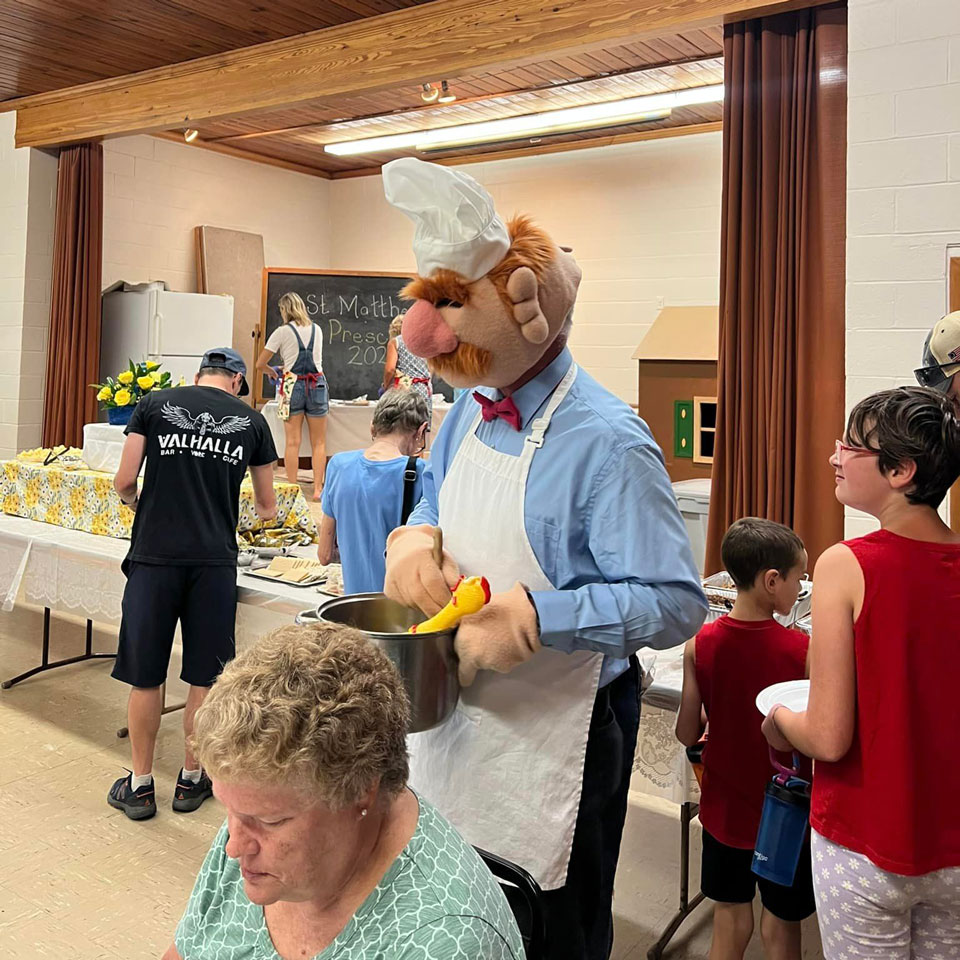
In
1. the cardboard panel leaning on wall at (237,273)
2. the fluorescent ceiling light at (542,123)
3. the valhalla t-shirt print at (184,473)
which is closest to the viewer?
the valhalla t-shirt print at (184,473)

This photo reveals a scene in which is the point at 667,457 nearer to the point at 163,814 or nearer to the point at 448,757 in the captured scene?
the point at 163,814

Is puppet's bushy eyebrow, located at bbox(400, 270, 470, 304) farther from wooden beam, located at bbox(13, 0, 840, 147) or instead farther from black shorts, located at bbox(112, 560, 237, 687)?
wooden beam, located at bbox(13, 0, 840, 147)

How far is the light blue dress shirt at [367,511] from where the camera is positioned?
263 centimetres

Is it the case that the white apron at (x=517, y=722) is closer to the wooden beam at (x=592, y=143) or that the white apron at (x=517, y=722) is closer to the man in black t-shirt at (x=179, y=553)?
the man in black t-shirt at (x=179, y=553)

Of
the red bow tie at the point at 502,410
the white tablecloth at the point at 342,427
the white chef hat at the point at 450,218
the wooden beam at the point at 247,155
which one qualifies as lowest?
the red bow tie at the point at 502,410

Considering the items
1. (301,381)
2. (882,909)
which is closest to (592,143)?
(301,381)

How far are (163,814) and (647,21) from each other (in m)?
3.57

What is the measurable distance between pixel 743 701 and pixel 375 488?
1161mm

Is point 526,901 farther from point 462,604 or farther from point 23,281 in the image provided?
point 23,281

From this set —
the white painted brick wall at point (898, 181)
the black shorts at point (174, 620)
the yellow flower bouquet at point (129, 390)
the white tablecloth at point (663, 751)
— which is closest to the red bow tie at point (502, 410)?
the white tablecloth at point (663, 751)

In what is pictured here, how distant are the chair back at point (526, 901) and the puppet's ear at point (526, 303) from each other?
77cm

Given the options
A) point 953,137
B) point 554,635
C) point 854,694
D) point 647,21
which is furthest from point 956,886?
point 647,21

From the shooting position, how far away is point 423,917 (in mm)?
983

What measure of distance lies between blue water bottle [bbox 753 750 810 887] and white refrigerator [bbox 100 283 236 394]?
6.70m
